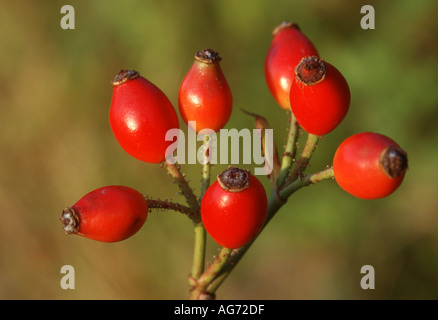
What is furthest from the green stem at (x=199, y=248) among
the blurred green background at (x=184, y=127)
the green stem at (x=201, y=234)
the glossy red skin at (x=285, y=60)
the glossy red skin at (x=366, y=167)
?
the blurred green background at (x=184, y=127)

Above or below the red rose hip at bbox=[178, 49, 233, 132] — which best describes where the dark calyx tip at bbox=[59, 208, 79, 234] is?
below

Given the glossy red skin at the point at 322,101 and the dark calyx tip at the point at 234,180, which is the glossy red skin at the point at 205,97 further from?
the dark calyx tip at the point at 234,180

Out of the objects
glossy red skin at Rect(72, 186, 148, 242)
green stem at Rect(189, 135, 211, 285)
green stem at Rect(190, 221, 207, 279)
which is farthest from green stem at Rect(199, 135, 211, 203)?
glossy red skin at Rect(72, 186, 148, 242)

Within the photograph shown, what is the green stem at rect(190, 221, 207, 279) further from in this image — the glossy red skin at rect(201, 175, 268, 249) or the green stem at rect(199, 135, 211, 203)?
the glossy red skin at rect(201, 175, 268, 249)

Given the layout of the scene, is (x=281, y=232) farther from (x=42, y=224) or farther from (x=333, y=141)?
(x=42, y=224)

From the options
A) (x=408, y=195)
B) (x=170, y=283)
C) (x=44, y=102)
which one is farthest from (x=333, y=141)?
(x=44, y=102)

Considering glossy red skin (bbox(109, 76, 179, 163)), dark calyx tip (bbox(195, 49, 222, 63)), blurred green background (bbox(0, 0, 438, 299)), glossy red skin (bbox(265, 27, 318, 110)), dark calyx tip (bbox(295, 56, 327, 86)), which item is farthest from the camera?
blurred green background (bbox(0, 0, 438, 299))

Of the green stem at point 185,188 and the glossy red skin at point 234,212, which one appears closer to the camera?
the glossy red skin at point 234,212
